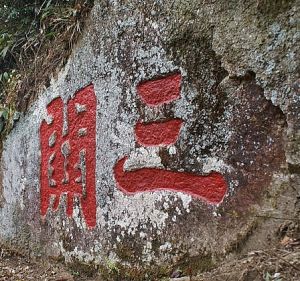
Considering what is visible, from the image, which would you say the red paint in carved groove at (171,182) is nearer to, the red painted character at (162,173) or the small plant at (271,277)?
the red painted character at (162,173)

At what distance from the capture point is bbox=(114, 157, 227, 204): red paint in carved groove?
2410 millimetres

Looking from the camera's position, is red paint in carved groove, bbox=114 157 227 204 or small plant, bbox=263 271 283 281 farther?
red paint in carved groove, bbox=114 157 227 204

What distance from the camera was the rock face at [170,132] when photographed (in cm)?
223

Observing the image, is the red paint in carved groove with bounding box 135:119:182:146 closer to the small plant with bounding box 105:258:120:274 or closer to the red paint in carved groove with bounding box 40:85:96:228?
the red paint in carved groove with bounding box 40:85:96:228

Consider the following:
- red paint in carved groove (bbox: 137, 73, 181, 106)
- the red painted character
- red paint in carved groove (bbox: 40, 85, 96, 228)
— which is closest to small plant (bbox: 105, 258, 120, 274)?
red paint in carved groove (bbox: 40, 85, 96, 228)

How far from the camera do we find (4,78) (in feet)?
16.2

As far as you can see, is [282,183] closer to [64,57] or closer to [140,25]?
[140,25]

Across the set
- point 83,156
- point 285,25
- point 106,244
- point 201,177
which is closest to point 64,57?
point 83,156

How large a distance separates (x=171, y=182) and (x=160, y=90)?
530mm

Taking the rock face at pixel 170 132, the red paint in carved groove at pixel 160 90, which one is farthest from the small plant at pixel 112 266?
the red paint in carved groove at pixel 160 90

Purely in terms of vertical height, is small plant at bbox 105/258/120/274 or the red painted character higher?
the red painted character

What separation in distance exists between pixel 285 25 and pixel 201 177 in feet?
2.77

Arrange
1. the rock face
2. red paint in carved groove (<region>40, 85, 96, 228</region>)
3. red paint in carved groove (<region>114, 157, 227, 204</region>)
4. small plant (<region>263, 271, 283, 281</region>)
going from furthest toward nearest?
red paint in carved groove (<region>40, 85, 96, 228</region>), red paint in carved groove (<region>114, 157, 227, 204</region>), the rock face, small plant (<region>263, 271, 283, 281</region>)

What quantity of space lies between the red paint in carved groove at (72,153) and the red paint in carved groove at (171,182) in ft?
1.13
